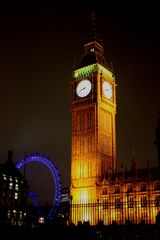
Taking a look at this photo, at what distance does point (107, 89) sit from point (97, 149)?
1632 centimetres

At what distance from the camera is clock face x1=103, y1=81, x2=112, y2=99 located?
9881 cm

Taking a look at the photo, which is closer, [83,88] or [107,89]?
[83,88]

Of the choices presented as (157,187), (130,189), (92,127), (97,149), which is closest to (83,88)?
(92,127)

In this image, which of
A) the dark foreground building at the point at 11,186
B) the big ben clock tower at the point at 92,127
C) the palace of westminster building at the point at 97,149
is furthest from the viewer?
the dark foreground building at the point at 11,186

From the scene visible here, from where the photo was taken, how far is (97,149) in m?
91.6

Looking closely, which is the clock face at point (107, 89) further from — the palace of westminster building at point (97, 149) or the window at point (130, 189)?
the window at point (130, 189)

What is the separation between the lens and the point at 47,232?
32062 mm

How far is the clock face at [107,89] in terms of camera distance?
98812 mm

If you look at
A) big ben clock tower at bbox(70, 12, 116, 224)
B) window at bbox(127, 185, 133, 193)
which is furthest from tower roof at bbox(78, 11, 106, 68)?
window at bbox(127, 185, 133, 193)

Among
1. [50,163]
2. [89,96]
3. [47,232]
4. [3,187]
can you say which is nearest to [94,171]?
[50,163]

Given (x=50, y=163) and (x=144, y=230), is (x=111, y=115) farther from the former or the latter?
(x=144, y=230)

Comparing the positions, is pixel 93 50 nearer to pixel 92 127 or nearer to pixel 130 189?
pixel 92 127

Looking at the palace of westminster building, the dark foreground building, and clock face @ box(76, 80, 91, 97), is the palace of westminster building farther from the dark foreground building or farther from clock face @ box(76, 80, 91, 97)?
the dark foreground building

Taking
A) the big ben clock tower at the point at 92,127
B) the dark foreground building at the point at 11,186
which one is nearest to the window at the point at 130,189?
the big ben clock tower at the point at 92,127
